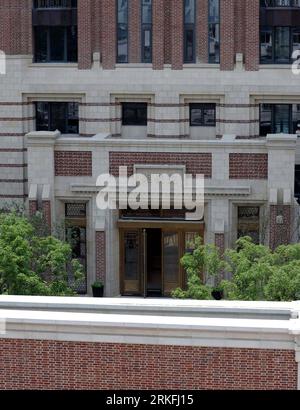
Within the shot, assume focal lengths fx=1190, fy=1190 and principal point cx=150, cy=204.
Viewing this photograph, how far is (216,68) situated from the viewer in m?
44.3

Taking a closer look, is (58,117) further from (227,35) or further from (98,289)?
(98,289)

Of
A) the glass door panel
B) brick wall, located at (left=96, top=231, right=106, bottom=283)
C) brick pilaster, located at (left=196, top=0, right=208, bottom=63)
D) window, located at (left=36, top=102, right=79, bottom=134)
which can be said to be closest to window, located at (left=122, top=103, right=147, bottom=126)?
window, located at (left=36, top=102, right=79, bottom=134)

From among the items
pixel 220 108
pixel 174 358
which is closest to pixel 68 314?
pixel 174 358

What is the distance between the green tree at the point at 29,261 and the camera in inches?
1291

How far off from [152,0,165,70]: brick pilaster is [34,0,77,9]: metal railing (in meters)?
3.25

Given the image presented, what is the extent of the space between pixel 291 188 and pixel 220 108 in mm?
5746

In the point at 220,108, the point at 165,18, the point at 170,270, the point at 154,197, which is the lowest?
the point at 170,270

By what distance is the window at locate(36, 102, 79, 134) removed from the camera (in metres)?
45.7

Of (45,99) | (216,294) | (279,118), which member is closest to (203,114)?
(279,118)

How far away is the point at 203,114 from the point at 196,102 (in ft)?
1.80

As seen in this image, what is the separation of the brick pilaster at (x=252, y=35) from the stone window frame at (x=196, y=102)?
1.65 meters

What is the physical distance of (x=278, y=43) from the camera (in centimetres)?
4453

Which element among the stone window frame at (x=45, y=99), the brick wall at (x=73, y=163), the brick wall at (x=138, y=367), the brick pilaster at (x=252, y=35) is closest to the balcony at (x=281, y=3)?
the brick pilaster at (x=252, y=35)

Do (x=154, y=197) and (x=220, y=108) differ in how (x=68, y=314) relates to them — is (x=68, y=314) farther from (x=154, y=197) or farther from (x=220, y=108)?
(x=220, y=108)
